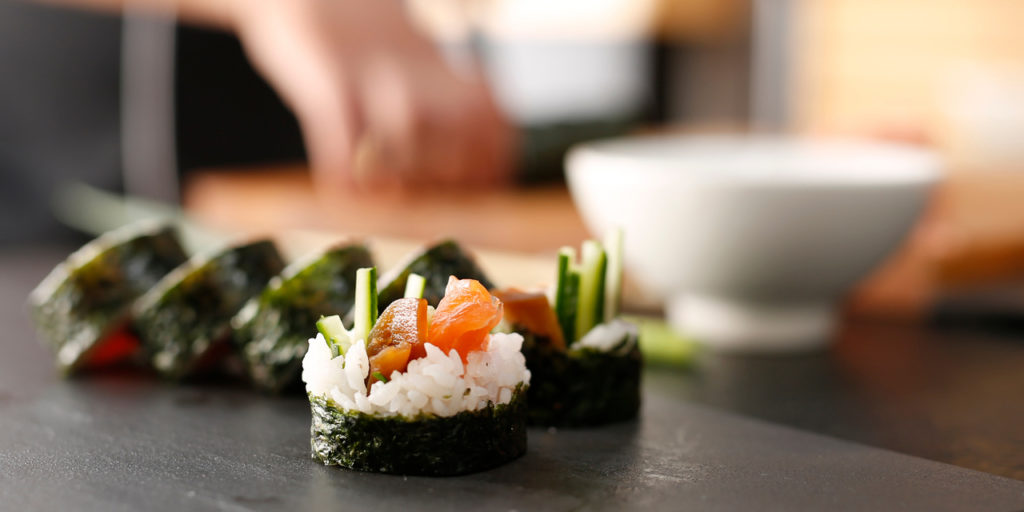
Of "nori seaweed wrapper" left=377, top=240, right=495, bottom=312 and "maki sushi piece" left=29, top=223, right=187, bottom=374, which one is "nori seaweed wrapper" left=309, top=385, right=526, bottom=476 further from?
"maki sushi piece" left=29, top=223, right=187, bottom=374

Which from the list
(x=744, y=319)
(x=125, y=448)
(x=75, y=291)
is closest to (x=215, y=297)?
(x=75, y=291)

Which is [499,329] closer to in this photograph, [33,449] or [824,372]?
[33,449]

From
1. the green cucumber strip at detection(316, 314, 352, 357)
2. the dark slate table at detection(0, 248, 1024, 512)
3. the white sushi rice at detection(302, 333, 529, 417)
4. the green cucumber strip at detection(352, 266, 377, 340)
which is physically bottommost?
the dark slate table at detection(0, 248, 1024, 512)

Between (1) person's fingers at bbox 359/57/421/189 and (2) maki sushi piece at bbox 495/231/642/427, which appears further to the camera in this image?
(1) person's fingers at bbox 359/57/421/189

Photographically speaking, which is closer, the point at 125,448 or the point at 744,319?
the point at 125,448

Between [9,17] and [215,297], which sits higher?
[9,17]

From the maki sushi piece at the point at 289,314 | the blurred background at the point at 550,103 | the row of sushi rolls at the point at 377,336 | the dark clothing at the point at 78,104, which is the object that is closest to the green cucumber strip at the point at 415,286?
the row of sushi rolls at the point at 377,336

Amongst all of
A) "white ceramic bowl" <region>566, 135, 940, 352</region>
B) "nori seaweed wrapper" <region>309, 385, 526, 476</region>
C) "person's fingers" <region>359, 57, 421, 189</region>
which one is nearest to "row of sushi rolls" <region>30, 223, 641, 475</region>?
"nori seaweed wrapper" <region>309, 385, 526, 476</region>
